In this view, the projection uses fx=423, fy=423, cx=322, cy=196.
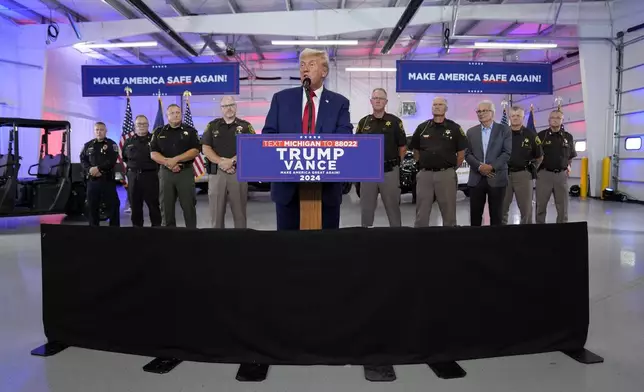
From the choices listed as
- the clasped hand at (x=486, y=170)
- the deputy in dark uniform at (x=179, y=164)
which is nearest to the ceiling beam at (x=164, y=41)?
the deputy in dark uniform at (x=179, y=164)

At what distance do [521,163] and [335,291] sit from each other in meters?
3.90

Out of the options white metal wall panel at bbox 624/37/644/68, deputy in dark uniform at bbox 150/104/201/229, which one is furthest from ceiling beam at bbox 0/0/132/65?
white metal wall panel at bbox 624/37/644/68

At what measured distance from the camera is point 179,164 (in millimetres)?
4480

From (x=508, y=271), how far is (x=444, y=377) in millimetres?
605

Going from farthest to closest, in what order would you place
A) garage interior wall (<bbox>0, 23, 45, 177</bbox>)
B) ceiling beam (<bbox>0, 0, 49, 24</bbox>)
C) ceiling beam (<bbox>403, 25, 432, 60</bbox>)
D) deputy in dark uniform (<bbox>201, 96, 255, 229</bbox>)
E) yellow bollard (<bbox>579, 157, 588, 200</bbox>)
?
ceiling beam (<bbox>403, 25, 432, 60</bbox>), yellow bollard (<bbox>579, 157, 588, 200</bbox>), garage interior wall (<bbox>0, 23, 45, 177</bbox>), ceiling beam (<bbox>0, 0, 49, 24</bbox>), deputy in dark uniform (<bbox>201, 96, 255, 229</bbox>)

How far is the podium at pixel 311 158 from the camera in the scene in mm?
1882

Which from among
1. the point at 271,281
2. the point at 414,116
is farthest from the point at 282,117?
the point at 414,116

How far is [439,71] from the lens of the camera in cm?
873

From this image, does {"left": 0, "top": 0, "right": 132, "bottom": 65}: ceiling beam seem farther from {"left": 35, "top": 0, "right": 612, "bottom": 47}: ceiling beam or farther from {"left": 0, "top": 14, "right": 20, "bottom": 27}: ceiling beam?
{"left": 35, "top": 0, "right": 612, "bottom": 47}: ceiling beam

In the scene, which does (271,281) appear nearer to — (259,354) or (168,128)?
(259,354)

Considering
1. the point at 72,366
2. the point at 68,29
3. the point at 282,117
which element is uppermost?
the point at 68,29

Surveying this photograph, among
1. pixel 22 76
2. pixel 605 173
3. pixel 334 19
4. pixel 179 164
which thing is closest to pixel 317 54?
pixel 179 164

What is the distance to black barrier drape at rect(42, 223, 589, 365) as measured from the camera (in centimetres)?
202

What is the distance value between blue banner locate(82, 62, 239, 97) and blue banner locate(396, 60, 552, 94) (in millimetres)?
3555
